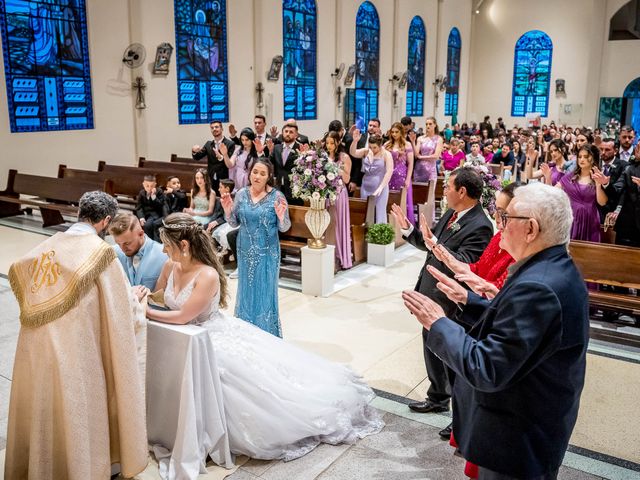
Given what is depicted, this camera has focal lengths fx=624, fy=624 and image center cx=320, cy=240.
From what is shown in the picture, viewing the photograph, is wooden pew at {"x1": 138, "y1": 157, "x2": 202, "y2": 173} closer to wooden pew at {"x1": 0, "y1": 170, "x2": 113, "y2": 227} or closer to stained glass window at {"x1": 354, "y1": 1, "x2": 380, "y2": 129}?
wooden pew at {"x1": 0, "y1": 170, "x2": 113, "y2": 227}

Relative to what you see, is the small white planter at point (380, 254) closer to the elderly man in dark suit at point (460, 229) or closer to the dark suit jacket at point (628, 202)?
the dark suit jacket at point (628, 202)

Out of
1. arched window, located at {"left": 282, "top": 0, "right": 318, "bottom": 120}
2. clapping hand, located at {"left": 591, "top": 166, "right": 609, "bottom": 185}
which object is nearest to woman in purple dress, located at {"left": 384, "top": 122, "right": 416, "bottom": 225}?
clapping hand, located at {"left": 591, "top": 166, "right": 609, "bottom": 185}

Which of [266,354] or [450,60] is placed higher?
[450,60]

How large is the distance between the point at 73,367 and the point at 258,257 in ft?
8.71

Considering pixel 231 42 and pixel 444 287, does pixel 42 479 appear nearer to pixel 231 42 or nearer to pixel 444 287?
pixel 444 287

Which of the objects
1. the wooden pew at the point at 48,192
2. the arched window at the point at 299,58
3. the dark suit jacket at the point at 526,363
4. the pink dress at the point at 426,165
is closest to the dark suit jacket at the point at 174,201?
the wooden pew at the point at 48,192

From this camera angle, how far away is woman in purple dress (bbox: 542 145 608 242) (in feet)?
23.0

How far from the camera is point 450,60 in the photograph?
28.0 metres

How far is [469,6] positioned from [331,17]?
11.5 metres

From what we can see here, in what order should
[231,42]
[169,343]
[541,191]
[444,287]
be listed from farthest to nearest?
[231,42]
[169,343]
[444,287]
[541,191]

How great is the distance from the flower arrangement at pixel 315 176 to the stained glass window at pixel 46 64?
764 centimetres

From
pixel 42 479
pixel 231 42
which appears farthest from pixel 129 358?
pixel 231 42

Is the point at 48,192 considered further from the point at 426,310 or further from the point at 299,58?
the point at 299,58

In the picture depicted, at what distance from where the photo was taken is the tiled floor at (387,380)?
143 inches
